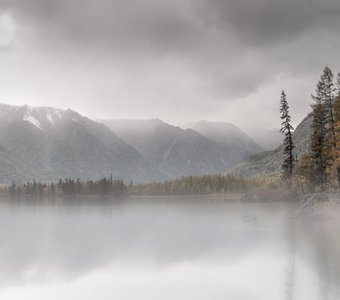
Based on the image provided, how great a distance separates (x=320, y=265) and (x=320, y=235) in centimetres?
1615

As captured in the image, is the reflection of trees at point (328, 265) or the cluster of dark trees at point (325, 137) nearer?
the reflection of trees at point (328, 265)

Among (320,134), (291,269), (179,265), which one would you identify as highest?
(320,134)

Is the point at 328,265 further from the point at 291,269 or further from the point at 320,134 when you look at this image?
the point at 320,134

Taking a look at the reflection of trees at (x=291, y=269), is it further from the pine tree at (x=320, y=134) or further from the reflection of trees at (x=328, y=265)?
the pine tree at (x=320, y=134)

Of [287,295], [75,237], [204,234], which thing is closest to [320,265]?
[287,295]

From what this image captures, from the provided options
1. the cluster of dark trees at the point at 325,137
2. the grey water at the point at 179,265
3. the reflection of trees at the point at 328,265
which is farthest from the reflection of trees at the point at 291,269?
the cluster of dark trees at the point at 325,137

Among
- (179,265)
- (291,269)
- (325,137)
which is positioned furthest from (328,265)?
(325,137)

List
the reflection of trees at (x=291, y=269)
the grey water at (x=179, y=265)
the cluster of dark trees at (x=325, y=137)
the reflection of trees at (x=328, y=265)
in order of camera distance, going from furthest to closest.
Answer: the cluster of dark trees at (x=325, y=137)
the grey water at (x=179, y=265)
the reflection of trees at (x=291, y=269)
the reflection of trees at (x=328, y=265)

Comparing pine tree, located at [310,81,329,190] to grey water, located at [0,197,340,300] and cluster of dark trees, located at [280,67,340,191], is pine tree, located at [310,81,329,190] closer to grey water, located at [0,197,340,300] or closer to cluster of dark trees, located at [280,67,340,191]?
cluster of dark trees, located at [280,67,340,191]

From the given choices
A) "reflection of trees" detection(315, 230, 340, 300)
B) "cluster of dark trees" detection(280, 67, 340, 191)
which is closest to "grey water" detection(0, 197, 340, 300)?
"reflection of trees" detection(315, 230, 340, 300)

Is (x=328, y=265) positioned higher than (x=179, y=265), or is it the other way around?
(x=328, y=265)

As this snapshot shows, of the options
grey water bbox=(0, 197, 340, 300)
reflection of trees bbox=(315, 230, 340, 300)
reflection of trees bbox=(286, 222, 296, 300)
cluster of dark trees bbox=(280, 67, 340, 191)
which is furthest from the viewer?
cluster of dark trees bbox=(280, 67, 340, 191)

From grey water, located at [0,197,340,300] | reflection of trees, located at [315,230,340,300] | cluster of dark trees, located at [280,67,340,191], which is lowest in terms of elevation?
grey water, located at [0,197,340,300]

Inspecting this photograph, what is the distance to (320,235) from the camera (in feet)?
143
